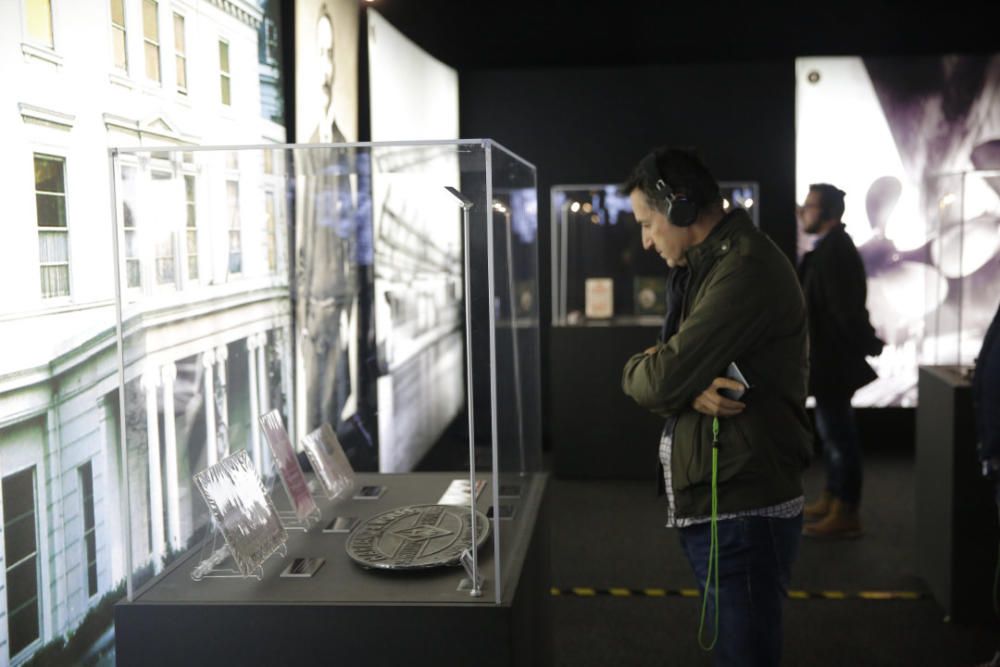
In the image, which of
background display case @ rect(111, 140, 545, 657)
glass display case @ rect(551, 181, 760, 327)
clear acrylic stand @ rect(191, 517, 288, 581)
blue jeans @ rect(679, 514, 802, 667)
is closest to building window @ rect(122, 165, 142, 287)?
background display case @ rect(111, 140, 545, 657)

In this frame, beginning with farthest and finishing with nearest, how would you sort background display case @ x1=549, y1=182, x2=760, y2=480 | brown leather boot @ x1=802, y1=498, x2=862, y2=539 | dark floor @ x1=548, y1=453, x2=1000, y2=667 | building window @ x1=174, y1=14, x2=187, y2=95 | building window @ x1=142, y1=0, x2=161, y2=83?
background display case @ x1=549, y1=182, x2=760, y2=480
brown leather boot @ x1=802, y1=498, x2=862, y2=539
dark floor @ x1=548, y1=453, x2=1000, y2=667
building window @ x1=174, y1=14, x2=187, y2=95
building window @ x1=142, y1=0, x2=161, y2=83

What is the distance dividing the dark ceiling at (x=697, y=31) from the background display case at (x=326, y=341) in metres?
4.28

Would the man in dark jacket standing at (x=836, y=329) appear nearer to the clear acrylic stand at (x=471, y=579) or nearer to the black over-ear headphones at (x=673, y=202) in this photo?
the black over-ear headphones at (x=673, y=202)

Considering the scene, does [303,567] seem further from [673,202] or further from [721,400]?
[673,202]

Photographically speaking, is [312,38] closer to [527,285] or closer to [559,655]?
A: [527,285]

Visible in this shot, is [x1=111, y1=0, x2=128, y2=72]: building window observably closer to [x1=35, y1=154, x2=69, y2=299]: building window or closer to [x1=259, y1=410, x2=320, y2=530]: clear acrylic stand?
[x1=35, y1=154, x2=69, y2=299]: building window

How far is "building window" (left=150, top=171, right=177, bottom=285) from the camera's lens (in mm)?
1926

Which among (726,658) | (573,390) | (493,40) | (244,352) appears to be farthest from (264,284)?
(493,40)

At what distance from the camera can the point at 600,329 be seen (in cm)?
595

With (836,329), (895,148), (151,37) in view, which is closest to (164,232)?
(151,37)

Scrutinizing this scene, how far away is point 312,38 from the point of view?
12.0 ft

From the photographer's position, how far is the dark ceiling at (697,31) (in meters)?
6.80

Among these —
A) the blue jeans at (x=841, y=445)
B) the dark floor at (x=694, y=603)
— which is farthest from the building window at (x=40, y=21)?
the blue jeans at (x=841, y=445)

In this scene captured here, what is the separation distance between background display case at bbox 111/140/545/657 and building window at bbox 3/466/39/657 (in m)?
0.28
